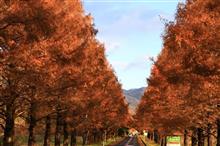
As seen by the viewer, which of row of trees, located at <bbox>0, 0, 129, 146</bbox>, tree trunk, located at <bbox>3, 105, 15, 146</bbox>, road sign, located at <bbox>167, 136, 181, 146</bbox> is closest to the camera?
row of trees, located at <bbox>0, 0, 129, 146</bbox>

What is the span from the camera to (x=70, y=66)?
79.4ft

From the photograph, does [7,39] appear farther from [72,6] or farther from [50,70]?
[72,6]

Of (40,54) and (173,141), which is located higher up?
(40,54)

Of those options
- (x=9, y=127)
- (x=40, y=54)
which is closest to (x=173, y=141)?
(x=9, y=127)

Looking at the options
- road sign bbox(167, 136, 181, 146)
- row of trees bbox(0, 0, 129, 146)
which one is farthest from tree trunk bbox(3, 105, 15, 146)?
road sign bbox(167, 136, 181, 146)

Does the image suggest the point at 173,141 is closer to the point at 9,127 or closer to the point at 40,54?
the point at 9,127

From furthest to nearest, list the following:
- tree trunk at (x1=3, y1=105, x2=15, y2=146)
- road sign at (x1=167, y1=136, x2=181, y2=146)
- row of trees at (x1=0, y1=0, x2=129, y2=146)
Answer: road sign at (x1=167, y1=136, x2=181, y2=146), tree trunk at (x1=3, y1=105, x2=15, y2=146), row of trees at (x1=0, y1=0, x2=129, y2=146)

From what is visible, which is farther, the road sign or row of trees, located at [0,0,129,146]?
the road sign

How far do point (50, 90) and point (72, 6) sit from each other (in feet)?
16.6

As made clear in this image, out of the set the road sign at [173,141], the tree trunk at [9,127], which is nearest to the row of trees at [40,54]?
the tree trunk at [9,127]

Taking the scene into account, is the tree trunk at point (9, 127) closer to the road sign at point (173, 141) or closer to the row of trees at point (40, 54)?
the row of trees at point (40, 54)

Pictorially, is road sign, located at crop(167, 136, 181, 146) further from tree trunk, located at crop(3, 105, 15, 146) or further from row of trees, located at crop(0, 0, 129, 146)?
tree trunk, located at crop(3, 105, 15, 146)

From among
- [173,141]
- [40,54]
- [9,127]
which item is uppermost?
[40,54]

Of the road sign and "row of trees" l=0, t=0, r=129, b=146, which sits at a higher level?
"row of trees" l=0, t=0, r=129, b=146
